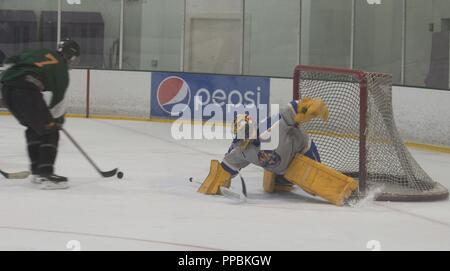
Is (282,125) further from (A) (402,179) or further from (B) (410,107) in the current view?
(B) (410,107)

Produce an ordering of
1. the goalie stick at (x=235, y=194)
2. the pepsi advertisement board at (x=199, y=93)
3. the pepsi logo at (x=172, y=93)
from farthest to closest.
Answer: the pepsi logo at (x=172, y=93)
the pepsi advertisement board at (x=199, y=93)
the goalie stick at (x=235, y=194)

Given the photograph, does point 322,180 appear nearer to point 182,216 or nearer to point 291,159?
point 291,159

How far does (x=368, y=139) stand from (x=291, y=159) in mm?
538

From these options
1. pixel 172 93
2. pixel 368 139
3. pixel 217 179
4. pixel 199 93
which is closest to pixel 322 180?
pixel 368 139

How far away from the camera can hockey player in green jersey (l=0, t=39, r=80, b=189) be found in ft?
19.1

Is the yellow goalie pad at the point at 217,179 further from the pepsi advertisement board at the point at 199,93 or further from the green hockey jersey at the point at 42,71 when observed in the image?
the pepsi advertisement board at the point at 199,93

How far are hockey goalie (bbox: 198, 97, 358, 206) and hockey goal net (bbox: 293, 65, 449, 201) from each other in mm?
316

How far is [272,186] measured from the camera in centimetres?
604

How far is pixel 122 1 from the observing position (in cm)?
1135

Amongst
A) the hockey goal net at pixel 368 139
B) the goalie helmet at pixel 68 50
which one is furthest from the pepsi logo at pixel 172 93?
the goalie helmet at pixel 68 50

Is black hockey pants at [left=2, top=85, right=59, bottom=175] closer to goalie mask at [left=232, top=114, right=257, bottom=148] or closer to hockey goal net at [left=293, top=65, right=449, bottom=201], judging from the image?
goalie mask at [left=232, top=114, right=257, bottom=148]

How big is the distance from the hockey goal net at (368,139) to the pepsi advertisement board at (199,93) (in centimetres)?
391

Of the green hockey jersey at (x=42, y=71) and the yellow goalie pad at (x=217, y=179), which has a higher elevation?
the green hockey jersey at (x=42, y=71)

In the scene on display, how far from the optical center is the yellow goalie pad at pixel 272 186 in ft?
19.7
